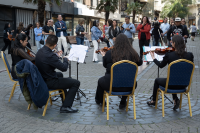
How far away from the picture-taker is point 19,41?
5.85m

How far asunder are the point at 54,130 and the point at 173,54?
98.1 inches

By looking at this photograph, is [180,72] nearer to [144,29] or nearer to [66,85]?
[66,85]

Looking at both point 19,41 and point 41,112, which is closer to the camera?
point 41,112

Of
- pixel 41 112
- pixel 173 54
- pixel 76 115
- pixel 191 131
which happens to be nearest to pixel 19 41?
pixel 41 112

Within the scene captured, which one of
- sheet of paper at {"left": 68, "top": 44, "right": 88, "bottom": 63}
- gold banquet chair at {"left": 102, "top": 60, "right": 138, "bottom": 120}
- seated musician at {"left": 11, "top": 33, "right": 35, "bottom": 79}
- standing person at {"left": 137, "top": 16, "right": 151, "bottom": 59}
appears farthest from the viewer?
standing person at {"left": 137, "top": 16, "right": 151, "bottom": 59}

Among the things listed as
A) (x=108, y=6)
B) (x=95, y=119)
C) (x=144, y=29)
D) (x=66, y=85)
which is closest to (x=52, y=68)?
(x=66, y=85)

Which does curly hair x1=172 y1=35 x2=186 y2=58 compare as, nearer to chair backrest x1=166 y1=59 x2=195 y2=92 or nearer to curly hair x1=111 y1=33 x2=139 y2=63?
chair backrest x1=166 y1=59 x2=195 y2=92

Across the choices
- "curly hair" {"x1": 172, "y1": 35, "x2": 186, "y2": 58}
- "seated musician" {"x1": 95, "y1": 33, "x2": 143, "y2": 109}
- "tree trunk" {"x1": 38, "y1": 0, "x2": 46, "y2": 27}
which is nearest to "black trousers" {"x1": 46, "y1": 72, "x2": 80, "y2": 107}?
"seated musician" {"x1": 95, "y1": 33, "x2": 143, "y2": 109}

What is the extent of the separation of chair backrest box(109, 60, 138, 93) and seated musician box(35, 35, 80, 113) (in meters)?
0.87

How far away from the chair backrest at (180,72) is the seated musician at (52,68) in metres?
1.71

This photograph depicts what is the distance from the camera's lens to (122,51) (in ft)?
15.9

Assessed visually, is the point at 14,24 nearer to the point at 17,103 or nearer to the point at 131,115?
the point at 17,103

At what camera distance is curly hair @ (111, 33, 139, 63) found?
189 inches

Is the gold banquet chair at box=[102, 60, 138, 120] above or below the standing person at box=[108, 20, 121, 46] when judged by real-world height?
below
